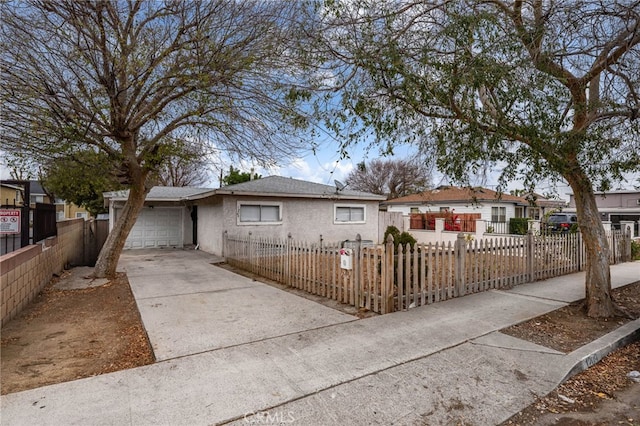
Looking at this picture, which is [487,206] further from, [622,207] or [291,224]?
[291,224]

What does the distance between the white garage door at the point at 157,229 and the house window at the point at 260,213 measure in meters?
6.09

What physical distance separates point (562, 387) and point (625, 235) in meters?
12.3

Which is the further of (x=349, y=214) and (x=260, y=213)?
(x=349, y=214)

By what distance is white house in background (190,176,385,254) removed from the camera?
13.0 m

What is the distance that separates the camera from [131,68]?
22.0 ft

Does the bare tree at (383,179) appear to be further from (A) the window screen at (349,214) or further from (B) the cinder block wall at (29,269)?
(B) the cinder block wall at (29,269)

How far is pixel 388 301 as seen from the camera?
5.82 m

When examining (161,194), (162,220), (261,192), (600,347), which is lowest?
(600,347)

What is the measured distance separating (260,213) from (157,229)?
6.73 meters

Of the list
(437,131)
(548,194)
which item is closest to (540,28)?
(437,131)

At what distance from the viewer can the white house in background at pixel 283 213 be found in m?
13.0

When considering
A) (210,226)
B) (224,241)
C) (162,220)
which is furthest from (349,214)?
(162,220)

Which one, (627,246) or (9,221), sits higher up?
(9,221)

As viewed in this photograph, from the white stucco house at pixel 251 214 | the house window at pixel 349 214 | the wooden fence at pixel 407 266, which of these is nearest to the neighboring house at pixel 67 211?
the white stucco house at pixel 251 214
